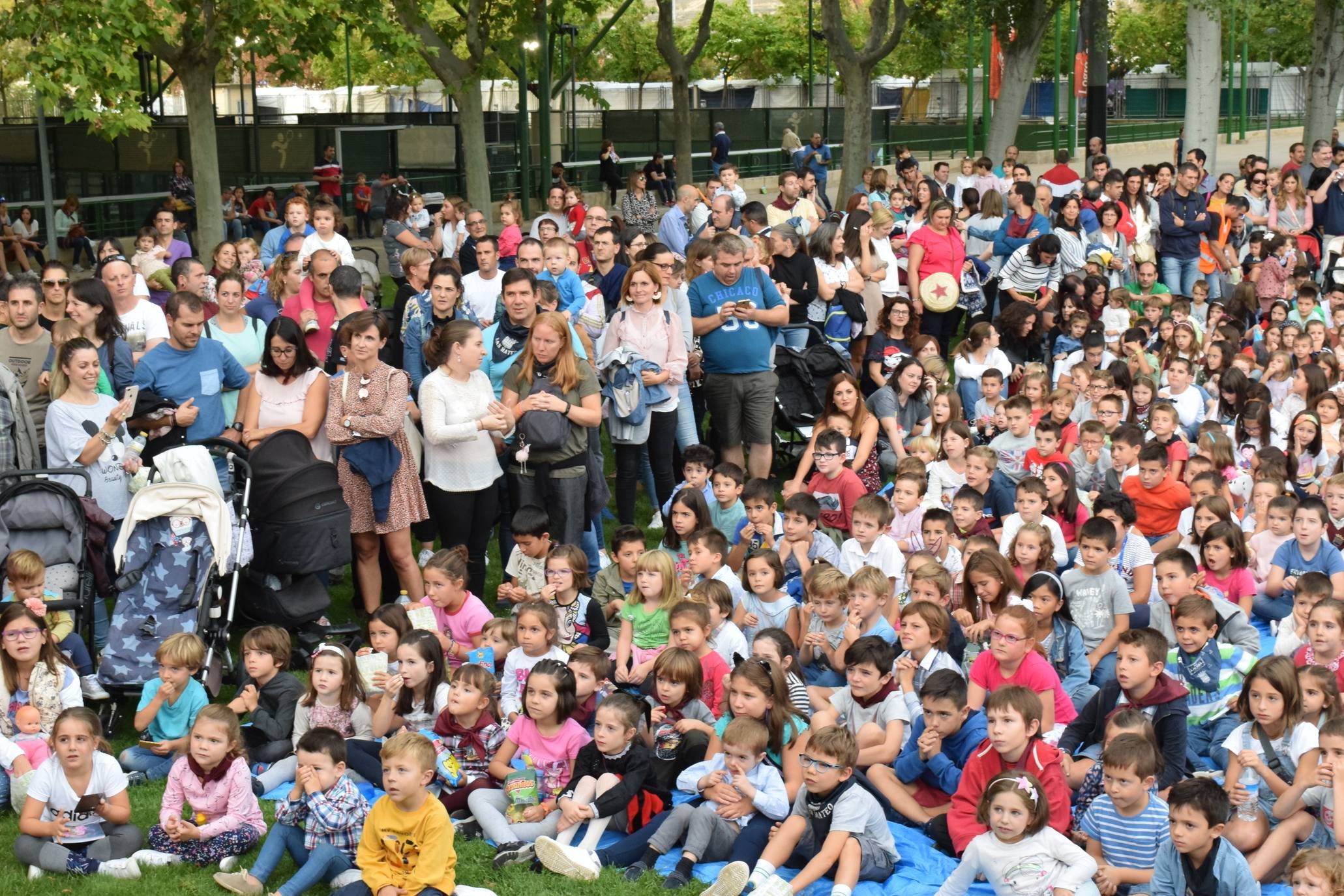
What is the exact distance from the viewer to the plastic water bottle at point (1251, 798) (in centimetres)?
672

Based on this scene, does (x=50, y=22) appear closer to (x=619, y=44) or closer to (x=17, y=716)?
(x=17, y=716)

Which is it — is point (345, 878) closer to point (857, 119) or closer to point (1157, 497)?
point (1157, 497)

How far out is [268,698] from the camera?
25.9 feet

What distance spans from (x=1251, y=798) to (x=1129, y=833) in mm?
653

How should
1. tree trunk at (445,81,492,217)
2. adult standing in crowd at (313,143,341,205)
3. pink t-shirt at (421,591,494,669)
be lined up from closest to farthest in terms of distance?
pink t-shirt at (421,591,494,669) → tree trunk at (445,81,492,217) → adult standing in crowd at (313,143,341,205)

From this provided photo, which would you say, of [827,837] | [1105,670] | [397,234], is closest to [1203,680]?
[1105,670]

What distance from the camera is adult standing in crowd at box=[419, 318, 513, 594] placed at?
9148 millimetres

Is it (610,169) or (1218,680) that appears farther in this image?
(610,169)

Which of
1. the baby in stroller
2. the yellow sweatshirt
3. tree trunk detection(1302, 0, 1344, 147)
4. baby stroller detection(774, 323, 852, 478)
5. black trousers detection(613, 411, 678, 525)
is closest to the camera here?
the yellow sweatshirt

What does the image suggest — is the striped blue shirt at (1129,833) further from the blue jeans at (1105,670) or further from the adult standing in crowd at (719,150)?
the adult standing in crowd at (719,150)

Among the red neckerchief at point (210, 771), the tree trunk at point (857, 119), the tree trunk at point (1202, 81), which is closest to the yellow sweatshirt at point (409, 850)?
the red neckerchief at point (210, 771)

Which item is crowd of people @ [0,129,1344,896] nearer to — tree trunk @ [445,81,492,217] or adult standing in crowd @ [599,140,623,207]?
tree trunk @ [445,81,492,217]

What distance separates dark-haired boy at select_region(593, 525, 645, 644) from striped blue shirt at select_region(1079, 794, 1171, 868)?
9.81 feet

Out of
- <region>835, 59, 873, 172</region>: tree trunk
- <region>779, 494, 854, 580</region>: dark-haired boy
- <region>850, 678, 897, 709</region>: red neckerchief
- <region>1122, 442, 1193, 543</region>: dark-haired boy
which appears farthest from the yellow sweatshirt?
<region>835, 59, 873, 172</region>: tree trunk
